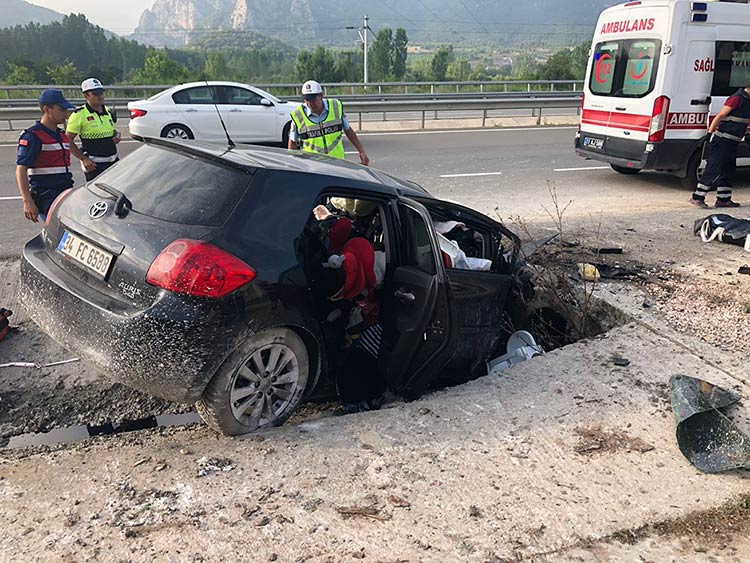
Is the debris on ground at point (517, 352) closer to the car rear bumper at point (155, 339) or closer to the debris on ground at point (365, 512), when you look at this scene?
the debris on ground at point (365, 512)

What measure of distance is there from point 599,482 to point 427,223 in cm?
154

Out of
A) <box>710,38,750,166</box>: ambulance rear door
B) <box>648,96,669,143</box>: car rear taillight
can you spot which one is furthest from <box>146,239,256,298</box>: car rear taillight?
<box>710,38,750,166</box>: ambulance rear door

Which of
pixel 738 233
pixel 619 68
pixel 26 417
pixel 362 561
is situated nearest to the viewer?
pixel 362 561

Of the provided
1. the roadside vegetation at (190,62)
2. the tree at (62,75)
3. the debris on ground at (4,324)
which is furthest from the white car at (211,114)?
the tree at (62,75)

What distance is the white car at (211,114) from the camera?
12.5 metres

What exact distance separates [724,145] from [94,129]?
7743mm

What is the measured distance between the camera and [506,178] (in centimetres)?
1024

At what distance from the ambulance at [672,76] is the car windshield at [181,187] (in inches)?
304

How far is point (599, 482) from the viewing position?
2760 mm

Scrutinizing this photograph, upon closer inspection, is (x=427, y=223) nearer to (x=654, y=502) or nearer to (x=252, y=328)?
(x=252, y=328)

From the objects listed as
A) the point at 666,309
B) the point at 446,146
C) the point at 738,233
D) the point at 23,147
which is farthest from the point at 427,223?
the point at 446,146

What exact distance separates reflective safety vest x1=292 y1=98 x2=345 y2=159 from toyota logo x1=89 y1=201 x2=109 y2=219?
304cm

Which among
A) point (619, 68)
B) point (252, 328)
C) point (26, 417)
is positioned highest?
point (619, 68)

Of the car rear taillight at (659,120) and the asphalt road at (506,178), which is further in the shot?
the car rear taillight at (659,120)
